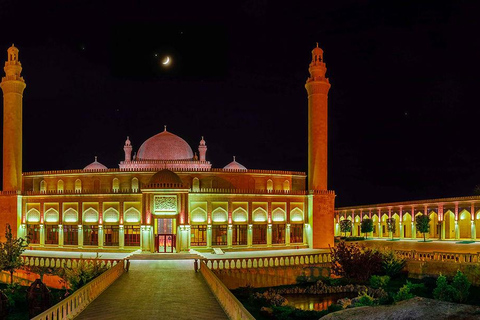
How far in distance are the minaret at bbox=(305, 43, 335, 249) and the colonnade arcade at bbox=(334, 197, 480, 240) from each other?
36.7 feet

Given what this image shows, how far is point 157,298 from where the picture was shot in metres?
17.0

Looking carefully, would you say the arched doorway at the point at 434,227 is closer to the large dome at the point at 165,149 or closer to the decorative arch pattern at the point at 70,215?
the large dome at the point at 165,149

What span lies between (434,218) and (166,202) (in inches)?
946

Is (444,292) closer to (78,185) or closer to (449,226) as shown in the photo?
(78,185)

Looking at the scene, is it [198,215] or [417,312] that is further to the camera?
[198,215]

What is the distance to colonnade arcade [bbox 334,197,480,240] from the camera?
42.1 m

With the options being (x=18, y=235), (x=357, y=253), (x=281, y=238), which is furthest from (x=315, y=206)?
(x=18, y=235)

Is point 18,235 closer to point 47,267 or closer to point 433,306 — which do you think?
point 47,267

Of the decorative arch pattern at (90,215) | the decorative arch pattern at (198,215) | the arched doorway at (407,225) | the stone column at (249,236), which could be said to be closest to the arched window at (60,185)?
the decorative arch pattern at (90,215)

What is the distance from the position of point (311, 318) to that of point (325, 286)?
782cm

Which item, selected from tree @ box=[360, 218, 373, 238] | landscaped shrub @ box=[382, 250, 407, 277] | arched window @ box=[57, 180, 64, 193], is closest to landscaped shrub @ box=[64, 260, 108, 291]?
landscaped shrub @ box=[382, 250, 407, 277]

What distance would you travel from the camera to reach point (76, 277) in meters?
22.0

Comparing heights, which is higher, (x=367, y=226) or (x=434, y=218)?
(x=434, y=218)

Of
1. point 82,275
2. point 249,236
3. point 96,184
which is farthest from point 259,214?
point 82,275
